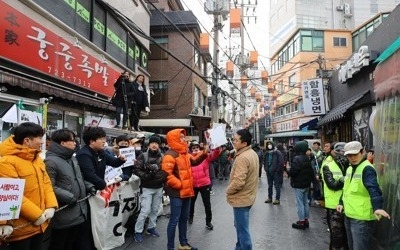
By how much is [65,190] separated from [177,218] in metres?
2.16

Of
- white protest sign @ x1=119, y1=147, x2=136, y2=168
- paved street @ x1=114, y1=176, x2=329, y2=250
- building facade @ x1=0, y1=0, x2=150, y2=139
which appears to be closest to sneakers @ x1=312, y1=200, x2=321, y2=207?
paved street @ x1=114, y1=176, x2=329, y2=250

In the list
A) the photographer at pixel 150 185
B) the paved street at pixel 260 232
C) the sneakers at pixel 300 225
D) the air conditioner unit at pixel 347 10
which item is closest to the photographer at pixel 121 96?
the paved street at pixel 260 232

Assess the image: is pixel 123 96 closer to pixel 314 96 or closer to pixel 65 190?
pixel 65 190

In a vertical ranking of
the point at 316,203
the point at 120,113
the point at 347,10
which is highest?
the point at 347,10

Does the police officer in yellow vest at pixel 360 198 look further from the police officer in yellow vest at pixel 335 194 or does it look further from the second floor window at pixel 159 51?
→ the second floor window at pixel 159 51

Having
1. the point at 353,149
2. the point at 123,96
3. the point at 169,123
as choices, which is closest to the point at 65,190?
the point at 353,149

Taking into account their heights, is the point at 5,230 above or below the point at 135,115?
below

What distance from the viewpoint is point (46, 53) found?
26.9ft

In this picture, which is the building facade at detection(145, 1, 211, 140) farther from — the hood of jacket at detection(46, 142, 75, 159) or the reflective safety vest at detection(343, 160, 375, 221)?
the hood of jacket at detection(46, 142, 75, 159)

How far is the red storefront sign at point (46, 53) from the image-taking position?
22.1 ft

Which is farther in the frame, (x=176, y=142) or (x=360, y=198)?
(x=176, y=142)

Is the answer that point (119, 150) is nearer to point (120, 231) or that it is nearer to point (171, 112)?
point (120, 231)

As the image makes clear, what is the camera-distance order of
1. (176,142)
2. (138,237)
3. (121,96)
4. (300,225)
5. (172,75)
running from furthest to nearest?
(172,75)
(121,96)
(300,225)
(138,237)
(176,142)

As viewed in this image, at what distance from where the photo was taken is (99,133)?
483 cm
